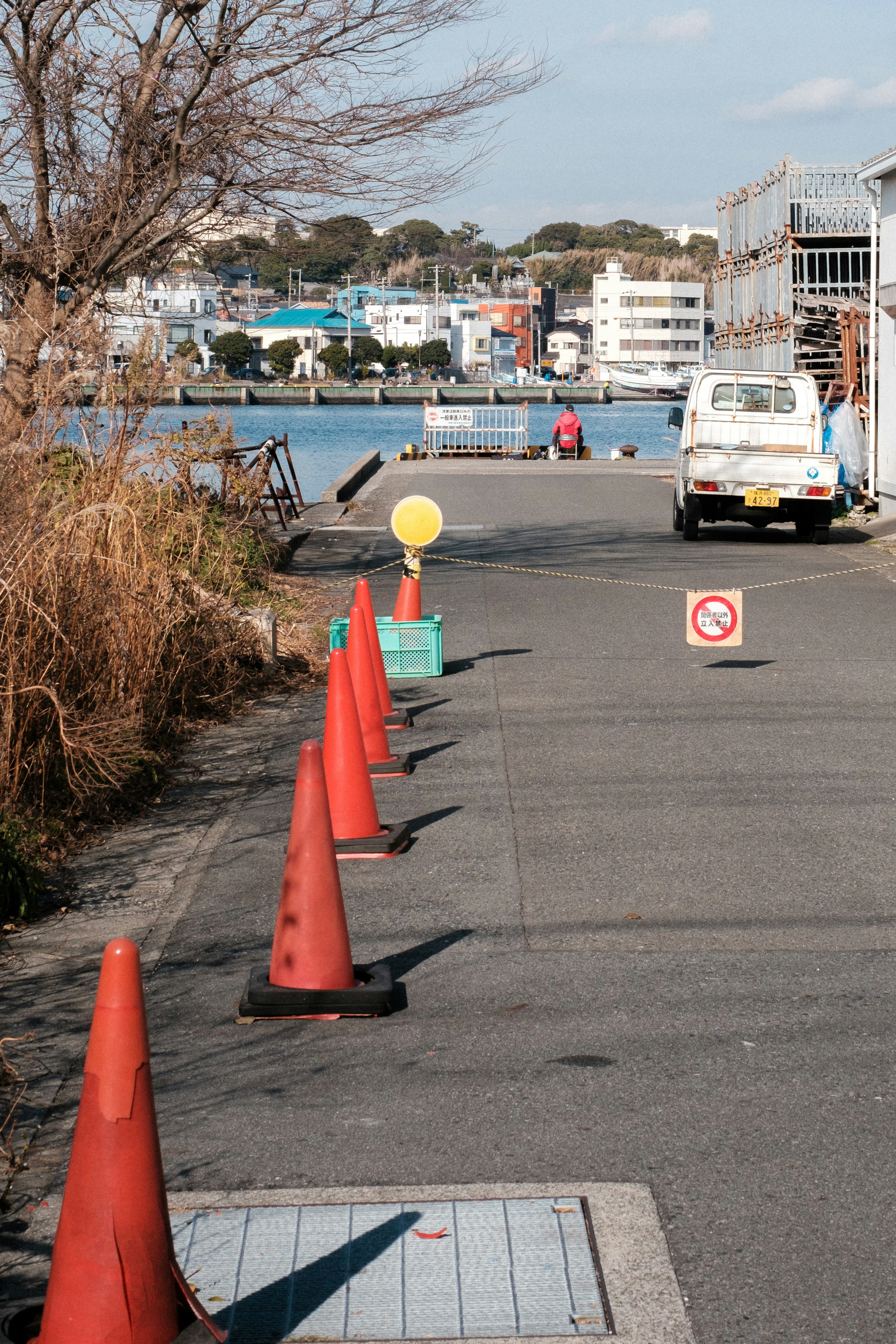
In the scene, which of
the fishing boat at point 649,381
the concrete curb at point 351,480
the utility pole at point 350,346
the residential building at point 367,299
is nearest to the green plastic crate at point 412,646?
the concrete curb at point 351,480

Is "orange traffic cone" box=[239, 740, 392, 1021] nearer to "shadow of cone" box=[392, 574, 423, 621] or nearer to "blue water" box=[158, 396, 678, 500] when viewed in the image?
"shadow of cone" box=[392, 574, 423, 621]

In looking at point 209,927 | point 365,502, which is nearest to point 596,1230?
point 209,927

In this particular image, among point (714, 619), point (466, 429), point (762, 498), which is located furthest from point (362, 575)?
point (466, 429)

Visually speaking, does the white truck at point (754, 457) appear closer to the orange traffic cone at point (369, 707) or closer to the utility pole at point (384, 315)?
the orange traffic cone at point (369, 707)

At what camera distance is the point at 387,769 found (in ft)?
26.7

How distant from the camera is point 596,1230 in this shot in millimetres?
3525

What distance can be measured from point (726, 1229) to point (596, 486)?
27657mm

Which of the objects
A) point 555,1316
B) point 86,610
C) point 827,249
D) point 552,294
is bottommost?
point 555,1316

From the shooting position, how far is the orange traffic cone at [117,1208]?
2.95 m

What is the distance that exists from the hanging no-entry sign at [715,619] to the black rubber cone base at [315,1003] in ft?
21.1

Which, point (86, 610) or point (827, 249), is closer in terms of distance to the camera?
point (86, 610)

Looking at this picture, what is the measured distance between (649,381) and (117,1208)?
140 metres

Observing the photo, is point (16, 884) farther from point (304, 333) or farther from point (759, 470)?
point (304, 333)

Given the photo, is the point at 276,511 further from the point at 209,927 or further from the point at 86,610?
the point at 209,927
